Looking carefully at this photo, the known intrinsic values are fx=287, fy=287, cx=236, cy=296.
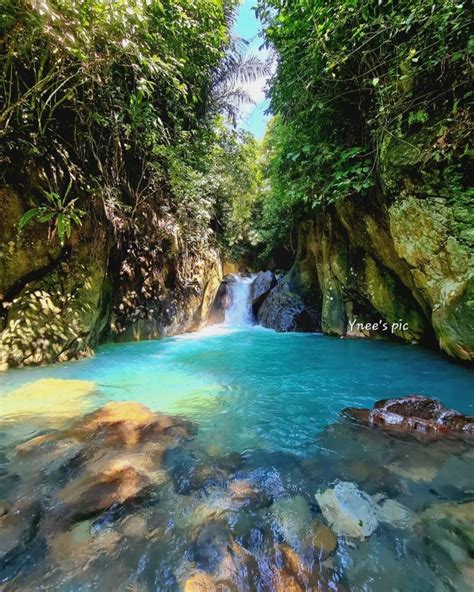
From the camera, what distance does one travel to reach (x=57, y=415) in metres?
3.00

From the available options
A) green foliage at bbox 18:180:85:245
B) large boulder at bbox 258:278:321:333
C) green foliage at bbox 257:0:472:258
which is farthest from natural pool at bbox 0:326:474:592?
large boulder at bbox 258:278:321:333

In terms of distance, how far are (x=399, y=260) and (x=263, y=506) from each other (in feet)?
18.9

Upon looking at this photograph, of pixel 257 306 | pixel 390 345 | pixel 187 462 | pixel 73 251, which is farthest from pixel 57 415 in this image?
pixel 257 306

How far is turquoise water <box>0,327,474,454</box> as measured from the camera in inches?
117

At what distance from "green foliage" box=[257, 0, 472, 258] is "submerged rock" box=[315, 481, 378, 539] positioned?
15.2 ft

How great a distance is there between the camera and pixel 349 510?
1755 millimetres

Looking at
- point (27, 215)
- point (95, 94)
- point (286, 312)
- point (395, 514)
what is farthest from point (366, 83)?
point (286, 312)

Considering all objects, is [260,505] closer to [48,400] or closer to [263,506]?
[263,506]

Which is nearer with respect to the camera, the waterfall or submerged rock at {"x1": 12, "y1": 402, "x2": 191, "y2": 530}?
submerged rock at {"x1": 12, "y1": 402, "x2": 191, "y2": 530}

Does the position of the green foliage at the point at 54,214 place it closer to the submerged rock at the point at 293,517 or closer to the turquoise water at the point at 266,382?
the turquoise water at the point at 266,382

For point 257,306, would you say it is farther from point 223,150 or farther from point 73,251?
point 73,251

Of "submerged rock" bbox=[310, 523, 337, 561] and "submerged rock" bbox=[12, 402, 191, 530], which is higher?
"submerged rock" bbox=[12, 402, 191, 530]

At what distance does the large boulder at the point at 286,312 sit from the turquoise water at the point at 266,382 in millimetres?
2750

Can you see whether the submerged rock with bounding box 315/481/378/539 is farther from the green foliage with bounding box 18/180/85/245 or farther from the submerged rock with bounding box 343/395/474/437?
the green foliage with bounding box 18/180/85/245
